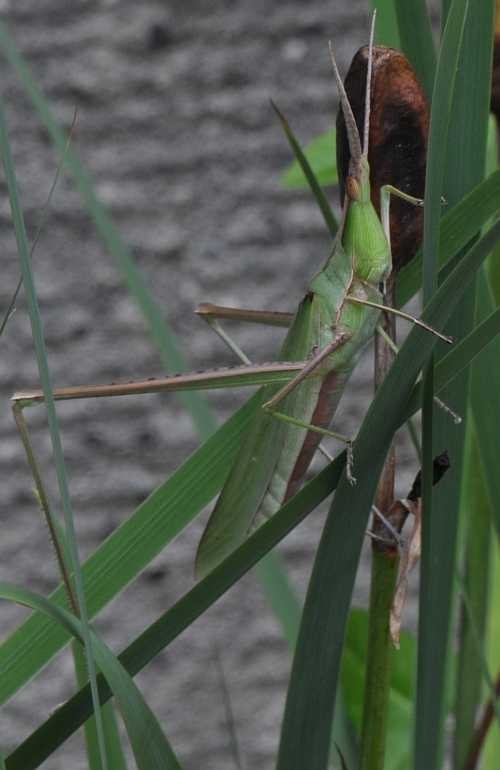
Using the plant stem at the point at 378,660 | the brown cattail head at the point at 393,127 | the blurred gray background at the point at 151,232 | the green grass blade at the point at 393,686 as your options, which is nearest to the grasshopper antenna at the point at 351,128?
the brown cattail head at the point at 393,127

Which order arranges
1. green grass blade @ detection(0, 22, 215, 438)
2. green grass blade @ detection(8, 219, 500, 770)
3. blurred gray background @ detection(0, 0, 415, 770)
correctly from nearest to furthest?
green grass blade @ detection(8, 219, 500, 770)
green grass blade @ detection(0, 22, 215, 438)
blurred gray background @ detection(0, 0, 415, 770)

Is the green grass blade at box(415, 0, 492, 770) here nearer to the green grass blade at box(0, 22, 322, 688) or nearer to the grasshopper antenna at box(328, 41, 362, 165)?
the grasshopper antenna at box(328, 41, 362, 165)

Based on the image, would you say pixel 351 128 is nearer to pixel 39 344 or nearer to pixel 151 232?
pixel 39 344

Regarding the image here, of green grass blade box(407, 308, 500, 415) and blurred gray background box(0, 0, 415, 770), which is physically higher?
blurred gray background box(0, 0, 415, 770)

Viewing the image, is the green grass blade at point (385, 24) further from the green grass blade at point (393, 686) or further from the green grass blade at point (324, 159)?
the green grass blade at point (393, 686)

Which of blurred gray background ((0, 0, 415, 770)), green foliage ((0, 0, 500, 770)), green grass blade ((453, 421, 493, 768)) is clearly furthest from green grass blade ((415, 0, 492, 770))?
blurred gray background ((0, 0, 415, 770))

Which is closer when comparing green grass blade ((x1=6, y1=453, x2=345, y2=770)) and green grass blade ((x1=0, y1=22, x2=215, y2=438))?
green grass blade ((x1=6, y1=453, x2=345, y2=770))
